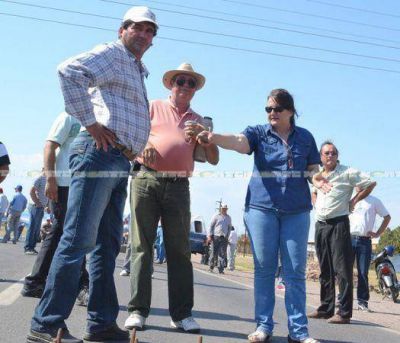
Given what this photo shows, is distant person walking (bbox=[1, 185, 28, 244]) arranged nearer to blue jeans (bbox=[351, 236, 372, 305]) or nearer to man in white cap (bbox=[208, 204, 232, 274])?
man in white cap (bbox=[208, 204, 232, 274])

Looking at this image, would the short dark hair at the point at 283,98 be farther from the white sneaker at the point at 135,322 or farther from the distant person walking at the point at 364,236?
the distant person walking at the point at 364,236

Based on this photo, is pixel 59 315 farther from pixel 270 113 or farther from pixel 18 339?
pixel 270 113

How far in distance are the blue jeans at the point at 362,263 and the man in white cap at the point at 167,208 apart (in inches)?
172

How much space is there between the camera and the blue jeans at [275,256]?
5.14 metres

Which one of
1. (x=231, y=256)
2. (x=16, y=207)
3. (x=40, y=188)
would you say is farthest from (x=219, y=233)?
(x=40, y=188)

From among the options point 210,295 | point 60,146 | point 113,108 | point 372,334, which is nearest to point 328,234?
point 372,334

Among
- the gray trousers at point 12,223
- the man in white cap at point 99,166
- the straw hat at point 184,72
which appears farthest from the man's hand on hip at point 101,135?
the gray trousers at point 12,223

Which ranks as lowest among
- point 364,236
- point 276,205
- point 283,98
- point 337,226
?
point 364,236

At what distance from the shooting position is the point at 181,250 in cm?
539

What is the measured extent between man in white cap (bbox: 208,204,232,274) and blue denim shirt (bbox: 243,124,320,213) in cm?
1324

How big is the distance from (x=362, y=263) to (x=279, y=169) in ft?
14.4

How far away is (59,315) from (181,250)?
5.33ft

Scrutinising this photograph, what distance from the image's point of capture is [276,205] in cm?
518

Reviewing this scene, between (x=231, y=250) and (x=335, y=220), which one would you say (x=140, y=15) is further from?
(x=231, y=250)
